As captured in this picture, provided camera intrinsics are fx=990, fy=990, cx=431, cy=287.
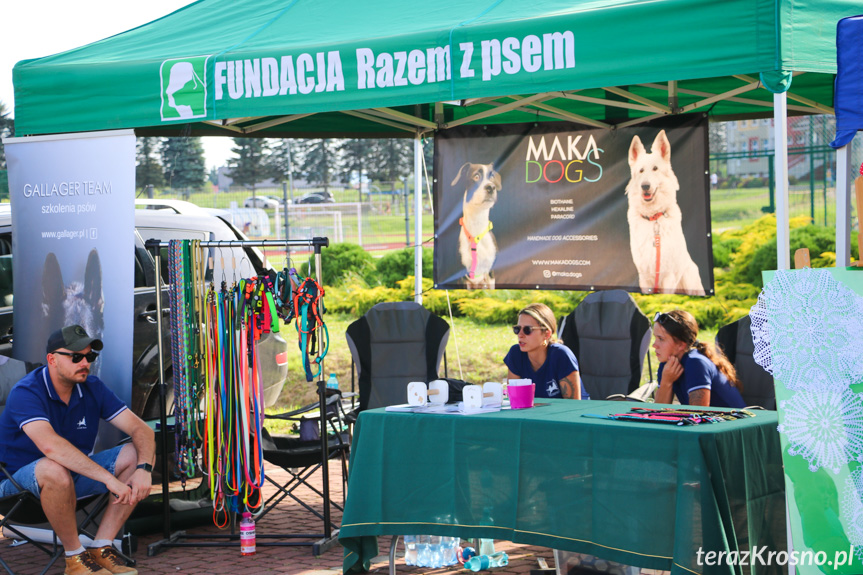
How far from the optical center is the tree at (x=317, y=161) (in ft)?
94.8

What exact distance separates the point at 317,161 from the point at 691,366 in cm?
2566

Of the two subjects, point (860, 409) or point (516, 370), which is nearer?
point (860, 409)

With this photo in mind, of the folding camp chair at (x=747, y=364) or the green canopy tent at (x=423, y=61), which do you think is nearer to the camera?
the green canopy tent at (x=423, y=61)

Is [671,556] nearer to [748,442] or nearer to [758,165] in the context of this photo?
[748,442]

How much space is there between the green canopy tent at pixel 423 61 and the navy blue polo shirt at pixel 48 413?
140 centimetres

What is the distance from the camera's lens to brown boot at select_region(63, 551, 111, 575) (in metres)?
4.61

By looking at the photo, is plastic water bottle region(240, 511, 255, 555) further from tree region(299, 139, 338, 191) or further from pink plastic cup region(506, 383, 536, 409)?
tree region(299, 139, 338, 191)

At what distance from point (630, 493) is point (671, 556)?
27cm

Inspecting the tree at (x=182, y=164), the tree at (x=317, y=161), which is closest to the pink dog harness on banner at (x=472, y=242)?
the tree at (x=182, y=164)

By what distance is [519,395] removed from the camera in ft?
14.4

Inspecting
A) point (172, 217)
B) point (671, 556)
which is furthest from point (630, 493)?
point (172, 217)

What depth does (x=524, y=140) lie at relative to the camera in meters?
7.32

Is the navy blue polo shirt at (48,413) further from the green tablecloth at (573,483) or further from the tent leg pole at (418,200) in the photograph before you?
the tent leg pole at (418,200)

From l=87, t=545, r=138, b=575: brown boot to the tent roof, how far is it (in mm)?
2130
